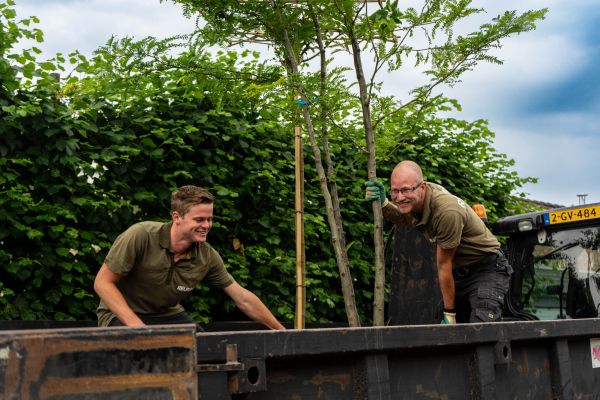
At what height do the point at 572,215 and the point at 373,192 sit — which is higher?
the point at 373,192

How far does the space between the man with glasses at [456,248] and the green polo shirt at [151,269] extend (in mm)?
1349

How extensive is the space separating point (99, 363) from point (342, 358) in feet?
2.72

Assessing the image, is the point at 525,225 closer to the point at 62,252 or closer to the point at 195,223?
the point at 195,223

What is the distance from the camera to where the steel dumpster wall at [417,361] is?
1.51 metres

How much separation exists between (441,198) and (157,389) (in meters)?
2.52

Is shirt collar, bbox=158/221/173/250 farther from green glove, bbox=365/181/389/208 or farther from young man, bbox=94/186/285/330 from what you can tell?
green glove, bbox=365/181/389/208

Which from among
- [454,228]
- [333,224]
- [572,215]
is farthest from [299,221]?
[572,215]

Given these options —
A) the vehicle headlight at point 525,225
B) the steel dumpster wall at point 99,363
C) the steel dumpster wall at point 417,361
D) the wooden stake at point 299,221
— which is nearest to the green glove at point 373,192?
the wooden stake at point 299,221

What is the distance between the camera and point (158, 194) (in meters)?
4.68

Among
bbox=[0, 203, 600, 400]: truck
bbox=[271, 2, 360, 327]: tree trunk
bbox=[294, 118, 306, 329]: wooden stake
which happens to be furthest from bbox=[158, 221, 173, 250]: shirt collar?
bbox=[294, 118, 306, 329]: wooden stake

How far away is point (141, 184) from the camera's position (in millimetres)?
4738

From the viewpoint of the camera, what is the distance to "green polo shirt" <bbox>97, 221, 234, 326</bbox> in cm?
288

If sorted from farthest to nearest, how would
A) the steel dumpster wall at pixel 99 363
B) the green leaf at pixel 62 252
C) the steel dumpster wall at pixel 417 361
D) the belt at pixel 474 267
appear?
the green leaf at pixel 62 252 → the belt at pixel 474 267 → the steel dumpster wall at pixel 417 361 → the steel dumpster wall at pixel 99 363

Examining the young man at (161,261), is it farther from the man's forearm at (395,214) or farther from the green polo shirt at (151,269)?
the man's forearm at (395,214)
